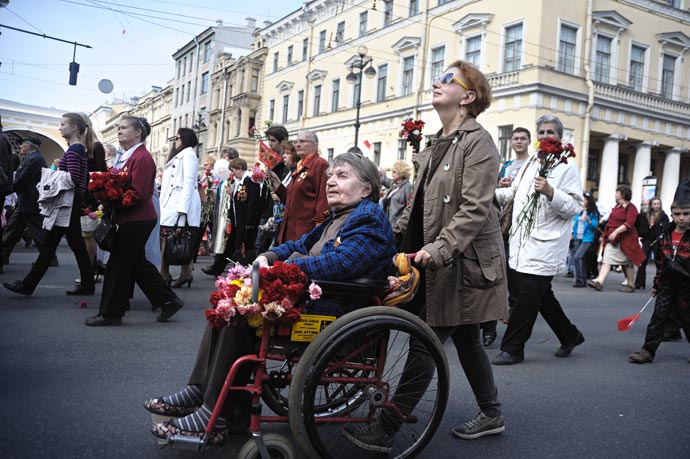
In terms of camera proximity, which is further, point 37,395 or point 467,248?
point 37,395

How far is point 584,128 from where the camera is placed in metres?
25.7

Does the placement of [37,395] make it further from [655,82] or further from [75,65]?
[655,82]

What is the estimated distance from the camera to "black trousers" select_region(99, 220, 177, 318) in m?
5.61

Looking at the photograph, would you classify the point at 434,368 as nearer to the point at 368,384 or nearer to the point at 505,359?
the point at 368,384

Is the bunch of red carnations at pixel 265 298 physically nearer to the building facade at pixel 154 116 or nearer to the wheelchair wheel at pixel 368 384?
the wheelchair wheel at pixel 368 384

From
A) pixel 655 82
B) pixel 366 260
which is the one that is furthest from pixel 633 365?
pixel 655 82

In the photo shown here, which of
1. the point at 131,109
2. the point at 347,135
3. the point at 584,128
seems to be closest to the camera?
the point at 584,128

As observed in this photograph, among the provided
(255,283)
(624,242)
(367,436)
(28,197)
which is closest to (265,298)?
(255,283)

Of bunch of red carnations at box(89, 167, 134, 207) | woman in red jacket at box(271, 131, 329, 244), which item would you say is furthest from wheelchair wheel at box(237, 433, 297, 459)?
bunch of red carnations at box(89, 167, 134, 207)

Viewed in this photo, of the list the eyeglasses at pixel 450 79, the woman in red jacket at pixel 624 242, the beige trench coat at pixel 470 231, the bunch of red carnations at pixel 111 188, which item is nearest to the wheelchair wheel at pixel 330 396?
the beige trench coat at pixel 470 231

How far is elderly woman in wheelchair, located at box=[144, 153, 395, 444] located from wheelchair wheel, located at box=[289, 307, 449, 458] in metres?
0.22

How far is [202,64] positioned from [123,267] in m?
58.5

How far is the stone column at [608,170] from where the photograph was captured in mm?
26828

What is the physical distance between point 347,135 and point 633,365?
30275 mm
